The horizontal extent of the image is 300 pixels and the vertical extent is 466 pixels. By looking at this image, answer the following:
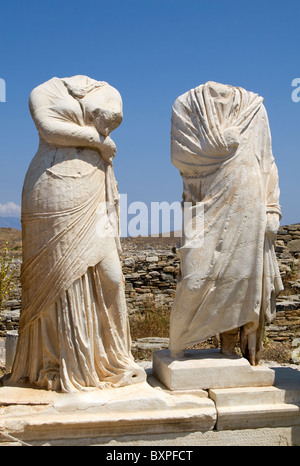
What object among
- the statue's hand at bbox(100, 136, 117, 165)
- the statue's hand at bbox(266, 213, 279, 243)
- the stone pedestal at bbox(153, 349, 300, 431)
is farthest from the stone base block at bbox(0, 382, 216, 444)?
the statue's hand at bbox(100, 136, 117, 165)

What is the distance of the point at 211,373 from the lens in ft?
12.8

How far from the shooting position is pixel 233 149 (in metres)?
3.96

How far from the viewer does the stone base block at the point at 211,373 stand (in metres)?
3.87

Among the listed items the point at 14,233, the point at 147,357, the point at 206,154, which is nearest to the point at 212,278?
the point at 206,154

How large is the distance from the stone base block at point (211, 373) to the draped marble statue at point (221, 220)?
0.52 ft

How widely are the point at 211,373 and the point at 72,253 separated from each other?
1.37m

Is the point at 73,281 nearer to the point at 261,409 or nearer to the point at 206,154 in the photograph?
the point at 206,154

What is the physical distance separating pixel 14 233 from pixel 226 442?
92.7 feet

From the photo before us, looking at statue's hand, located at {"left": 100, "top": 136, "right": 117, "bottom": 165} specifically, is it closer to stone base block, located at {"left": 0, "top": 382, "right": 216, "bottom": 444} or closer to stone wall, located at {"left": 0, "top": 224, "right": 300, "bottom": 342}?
stone base block, located at {"left": 0, "top": 382, "right": 216, "bottom": 444}

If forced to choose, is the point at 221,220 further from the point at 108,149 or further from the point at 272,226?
the point at 108,149

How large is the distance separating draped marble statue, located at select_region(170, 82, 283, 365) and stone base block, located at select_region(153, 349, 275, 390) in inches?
6.3

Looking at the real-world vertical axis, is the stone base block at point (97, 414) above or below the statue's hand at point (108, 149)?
below

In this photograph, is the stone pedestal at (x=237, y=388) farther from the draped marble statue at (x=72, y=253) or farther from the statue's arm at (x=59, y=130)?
the statue's arm at (x=59, y=130)

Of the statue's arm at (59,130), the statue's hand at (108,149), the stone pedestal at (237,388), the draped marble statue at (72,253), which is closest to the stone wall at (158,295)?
the stone pedestal at (237,388)
